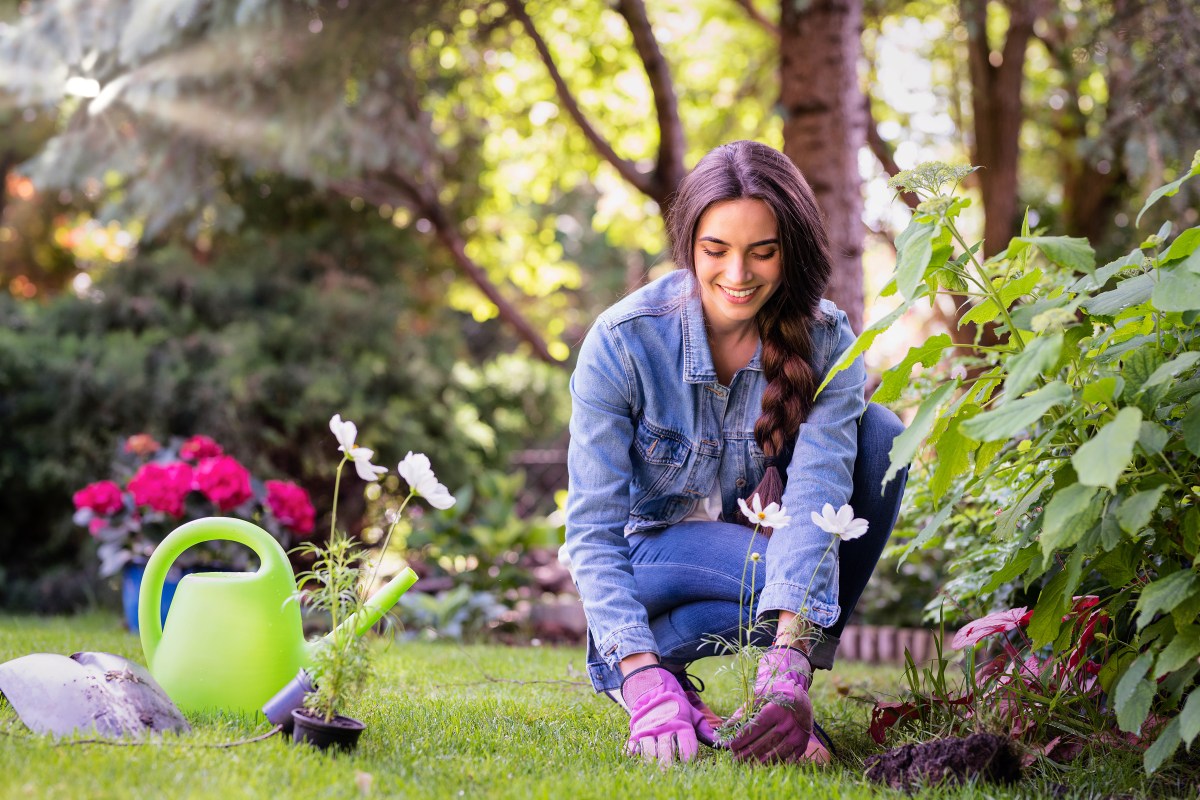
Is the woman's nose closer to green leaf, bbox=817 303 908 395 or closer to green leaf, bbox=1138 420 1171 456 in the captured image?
green leaf, bbox=817 303 908 395

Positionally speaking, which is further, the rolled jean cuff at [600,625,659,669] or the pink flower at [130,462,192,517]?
the pink flower at [130,462,192,517]

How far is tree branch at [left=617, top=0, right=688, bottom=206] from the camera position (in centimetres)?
513

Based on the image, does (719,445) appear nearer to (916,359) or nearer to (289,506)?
(916,359)

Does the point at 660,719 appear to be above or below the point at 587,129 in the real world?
below

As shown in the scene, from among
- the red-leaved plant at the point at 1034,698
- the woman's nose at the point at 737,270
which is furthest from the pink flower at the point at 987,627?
the woman's nose at the point at 737,270

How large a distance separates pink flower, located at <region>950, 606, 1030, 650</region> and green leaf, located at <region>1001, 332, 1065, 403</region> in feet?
2.30

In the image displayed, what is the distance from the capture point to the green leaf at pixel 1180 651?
1538mm

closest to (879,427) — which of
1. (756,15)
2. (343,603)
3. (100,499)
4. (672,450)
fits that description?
(672,450)

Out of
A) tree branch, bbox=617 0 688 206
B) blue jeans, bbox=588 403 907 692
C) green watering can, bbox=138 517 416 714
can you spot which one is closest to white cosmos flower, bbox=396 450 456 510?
green watering can, bbox=138 517 416 714

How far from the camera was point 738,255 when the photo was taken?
2.07 meters

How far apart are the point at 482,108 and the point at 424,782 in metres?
6.48

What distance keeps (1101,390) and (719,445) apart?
0.91m

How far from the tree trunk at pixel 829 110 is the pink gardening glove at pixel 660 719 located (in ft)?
7.89

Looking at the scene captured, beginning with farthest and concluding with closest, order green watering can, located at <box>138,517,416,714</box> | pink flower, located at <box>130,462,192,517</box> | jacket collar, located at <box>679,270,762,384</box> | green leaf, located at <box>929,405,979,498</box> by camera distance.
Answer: pink flower, located at <box>130,462,192,517</box>, jacket collar, located at <box>679,270,762,384</box>, green watering can, located at <box>138,517,416,714</box>, green leaf, located at <box>929,405,979,498</box>
